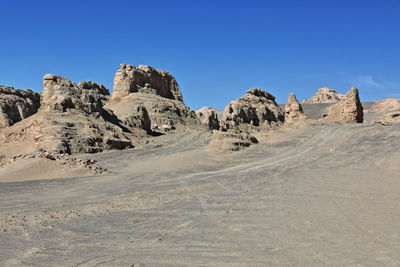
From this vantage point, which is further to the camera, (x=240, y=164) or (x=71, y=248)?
(x=240, y=164)

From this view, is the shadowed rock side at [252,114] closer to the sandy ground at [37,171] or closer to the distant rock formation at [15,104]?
the distant rock formation at [15,104]

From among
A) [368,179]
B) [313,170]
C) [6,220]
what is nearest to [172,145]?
[313,170]

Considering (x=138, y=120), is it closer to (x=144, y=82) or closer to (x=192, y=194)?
(x=144, y=82)

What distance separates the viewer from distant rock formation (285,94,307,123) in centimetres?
4300

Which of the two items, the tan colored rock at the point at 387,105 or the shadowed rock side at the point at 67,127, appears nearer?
the shadowed rock side at the point at 67,127

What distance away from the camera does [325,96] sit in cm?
11862

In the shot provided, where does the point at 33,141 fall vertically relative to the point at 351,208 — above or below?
above

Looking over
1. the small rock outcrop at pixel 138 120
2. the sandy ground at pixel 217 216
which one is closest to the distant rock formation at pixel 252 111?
the small rock outcrop at pixel 138 120

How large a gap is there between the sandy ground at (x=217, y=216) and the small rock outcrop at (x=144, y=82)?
2982cm

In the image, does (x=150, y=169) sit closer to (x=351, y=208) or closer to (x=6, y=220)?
(x=6, y=220)

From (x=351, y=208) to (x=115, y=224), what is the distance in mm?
5498

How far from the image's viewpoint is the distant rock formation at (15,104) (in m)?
38.8

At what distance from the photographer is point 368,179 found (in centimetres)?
1299

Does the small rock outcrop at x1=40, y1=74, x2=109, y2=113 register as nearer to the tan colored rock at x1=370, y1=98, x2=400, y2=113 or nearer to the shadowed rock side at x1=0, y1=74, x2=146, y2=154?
the shadowed rock side at x1=0, y1=74, x2=146, y2=154
